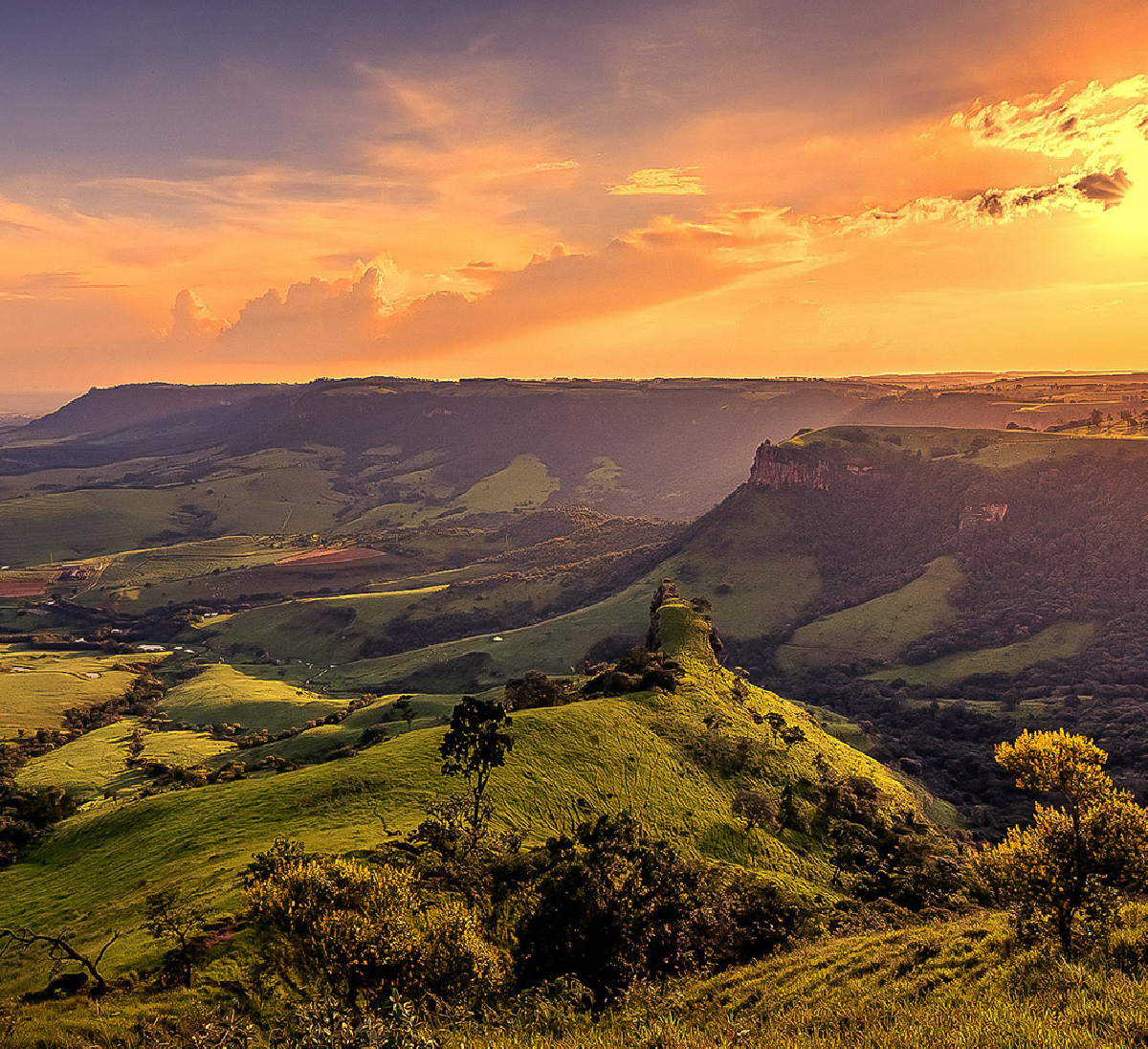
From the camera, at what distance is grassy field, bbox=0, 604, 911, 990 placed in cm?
4778

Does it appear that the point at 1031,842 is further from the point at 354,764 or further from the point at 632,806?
the point at 354,764

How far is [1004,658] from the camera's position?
604ft

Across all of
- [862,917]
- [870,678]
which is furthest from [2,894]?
[870,678]

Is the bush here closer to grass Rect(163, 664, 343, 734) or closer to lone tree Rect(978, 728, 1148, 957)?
lone tree Rect(978, 728, 1148, 957)

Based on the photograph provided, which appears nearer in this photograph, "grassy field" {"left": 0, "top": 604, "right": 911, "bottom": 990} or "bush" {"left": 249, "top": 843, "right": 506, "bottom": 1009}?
"bush" {"left": 249, "top": 843, "right": 506, "bottom": 1009}

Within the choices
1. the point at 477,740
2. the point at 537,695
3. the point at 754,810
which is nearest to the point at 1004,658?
the point at 754,810

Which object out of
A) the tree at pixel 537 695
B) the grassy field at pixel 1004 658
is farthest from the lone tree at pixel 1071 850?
the grassy field at pixel 1004 658

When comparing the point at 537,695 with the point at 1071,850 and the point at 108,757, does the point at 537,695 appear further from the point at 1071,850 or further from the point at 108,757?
the point at 108,757

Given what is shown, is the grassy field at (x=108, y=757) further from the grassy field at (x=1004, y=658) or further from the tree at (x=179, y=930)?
the grassy field at (x=1004, y=658)

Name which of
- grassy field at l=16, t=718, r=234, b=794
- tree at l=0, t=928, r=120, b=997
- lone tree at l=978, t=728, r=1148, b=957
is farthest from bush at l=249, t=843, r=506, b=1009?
grassy field at l=16, t=718, r=234, b=794

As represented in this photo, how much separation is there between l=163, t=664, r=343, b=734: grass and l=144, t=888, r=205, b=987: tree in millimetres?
116125

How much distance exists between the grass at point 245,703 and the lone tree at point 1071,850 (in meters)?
143

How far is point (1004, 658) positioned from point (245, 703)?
662 ft

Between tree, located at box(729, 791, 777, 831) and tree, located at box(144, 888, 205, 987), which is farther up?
tree, located at box(144, 888, 205, 987)
